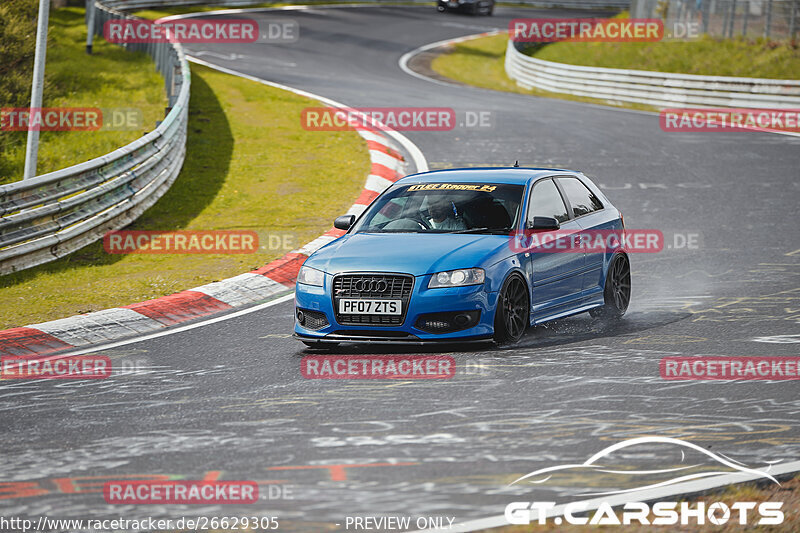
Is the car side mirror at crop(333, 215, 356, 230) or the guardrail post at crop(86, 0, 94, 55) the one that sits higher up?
the guardrail post at crop(86, 0, 94, 55)

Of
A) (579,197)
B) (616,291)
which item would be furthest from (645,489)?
(579,197)

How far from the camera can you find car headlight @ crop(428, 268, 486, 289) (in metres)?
8.70

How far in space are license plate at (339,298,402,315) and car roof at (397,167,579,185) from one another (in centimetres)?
198

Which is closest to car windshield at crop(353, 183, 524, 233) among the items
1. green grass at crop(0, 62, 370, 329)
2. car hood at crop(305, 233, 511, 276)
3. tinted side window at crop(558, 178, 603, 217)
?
car hood at crop(305, 233, 511, 276)

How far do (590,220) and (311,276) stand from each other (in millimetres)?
3002

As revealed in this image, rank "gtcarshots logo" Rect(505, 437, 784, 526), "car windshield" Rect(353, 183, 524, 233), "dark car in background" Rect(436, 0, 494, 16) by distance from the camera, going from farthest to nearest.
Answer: "dark car in background" Rect(436, 0, 494, 16) < "car windshield" Rect(353, 183, 524, 233) < "gtcarshots logo" Rect(505, 437, 784, 526)

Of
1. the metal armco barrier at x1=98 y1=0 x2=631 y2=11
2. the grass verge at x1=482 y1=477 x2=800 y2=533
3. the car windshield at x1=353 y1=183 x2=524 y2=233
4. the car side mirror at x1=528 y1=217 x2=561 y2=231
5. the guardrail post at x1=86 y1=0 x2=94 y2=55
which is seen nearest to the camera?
the grass verge at x1=482 y1=477 x2=800 y2=533

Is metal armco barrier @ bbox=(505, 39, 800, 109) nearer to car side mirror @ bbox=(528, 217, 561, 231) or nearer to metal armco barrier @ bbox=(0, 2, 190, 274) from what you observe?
metal armco barrier @ bbox=(0, 2, 190, 274)

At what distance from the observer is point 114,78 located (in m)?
26.1

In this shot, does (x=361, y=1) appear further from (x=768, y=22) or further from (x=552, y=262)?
(x=552, y=262)

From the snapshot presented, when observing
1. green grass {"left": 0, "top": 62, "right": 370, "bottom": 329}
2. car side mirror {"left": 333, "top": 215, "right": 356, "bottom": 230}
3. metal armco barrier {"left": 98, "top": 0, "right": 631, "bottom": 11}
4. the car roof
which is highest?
metal armco barrier {"left": 98, "top": 0, "right": 631, "bottom": 11}

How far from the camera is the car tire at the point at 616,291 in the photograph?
1055 centimetres

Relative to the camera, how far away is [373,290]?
345 inches

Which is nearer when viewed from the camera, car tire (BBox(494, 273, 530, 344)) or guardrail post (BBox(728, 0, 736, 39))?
car tire (BBox(494, 273, 530, 344))
